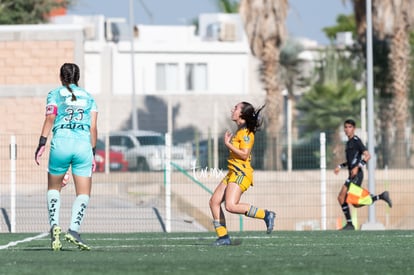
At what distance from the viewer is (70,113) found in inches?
508

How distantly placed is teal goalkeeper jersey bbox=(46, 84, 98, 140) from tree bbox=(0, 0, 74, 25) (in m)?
34.5

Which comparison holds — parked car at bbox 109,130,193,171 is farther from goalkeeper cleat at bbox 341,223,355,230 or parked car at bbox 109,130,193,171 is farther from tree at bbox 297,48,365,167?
tree at bbox 297,48,365,167

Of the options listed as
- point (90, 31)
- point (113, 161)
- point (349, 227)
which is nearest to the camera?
point (349, 227)

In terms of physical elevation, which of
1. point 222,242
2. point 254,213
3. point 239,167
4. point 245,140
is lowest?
point 222,242

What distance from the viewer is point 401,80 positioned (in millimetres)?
40250

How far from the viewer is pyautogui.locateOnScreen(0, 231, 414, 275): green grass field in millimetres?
10289

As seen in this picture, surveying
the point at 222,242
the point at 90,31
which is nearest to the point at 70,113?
the point at 222,242

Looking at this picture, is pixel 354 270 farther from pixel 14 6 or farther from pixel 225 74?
pixel 225 74

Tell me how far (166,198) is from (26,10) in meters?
26.9

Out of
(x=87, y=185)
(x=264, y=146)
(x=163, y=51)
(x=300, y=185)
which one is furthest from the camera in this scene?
(x=163, y=51)

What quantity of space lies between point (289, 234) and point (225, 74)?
42.0m

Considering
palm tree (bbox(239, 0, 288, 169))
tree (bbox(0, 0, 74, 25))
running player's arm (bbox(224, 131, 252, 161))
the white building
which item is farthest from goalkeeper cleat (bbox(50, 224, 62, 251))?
the white building

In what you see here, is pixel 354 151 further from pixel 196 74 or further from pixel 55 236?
pixel 196 74

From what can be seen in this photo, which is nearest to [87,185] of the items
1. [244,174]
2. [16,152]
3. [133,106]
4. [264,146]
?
[244,174]
